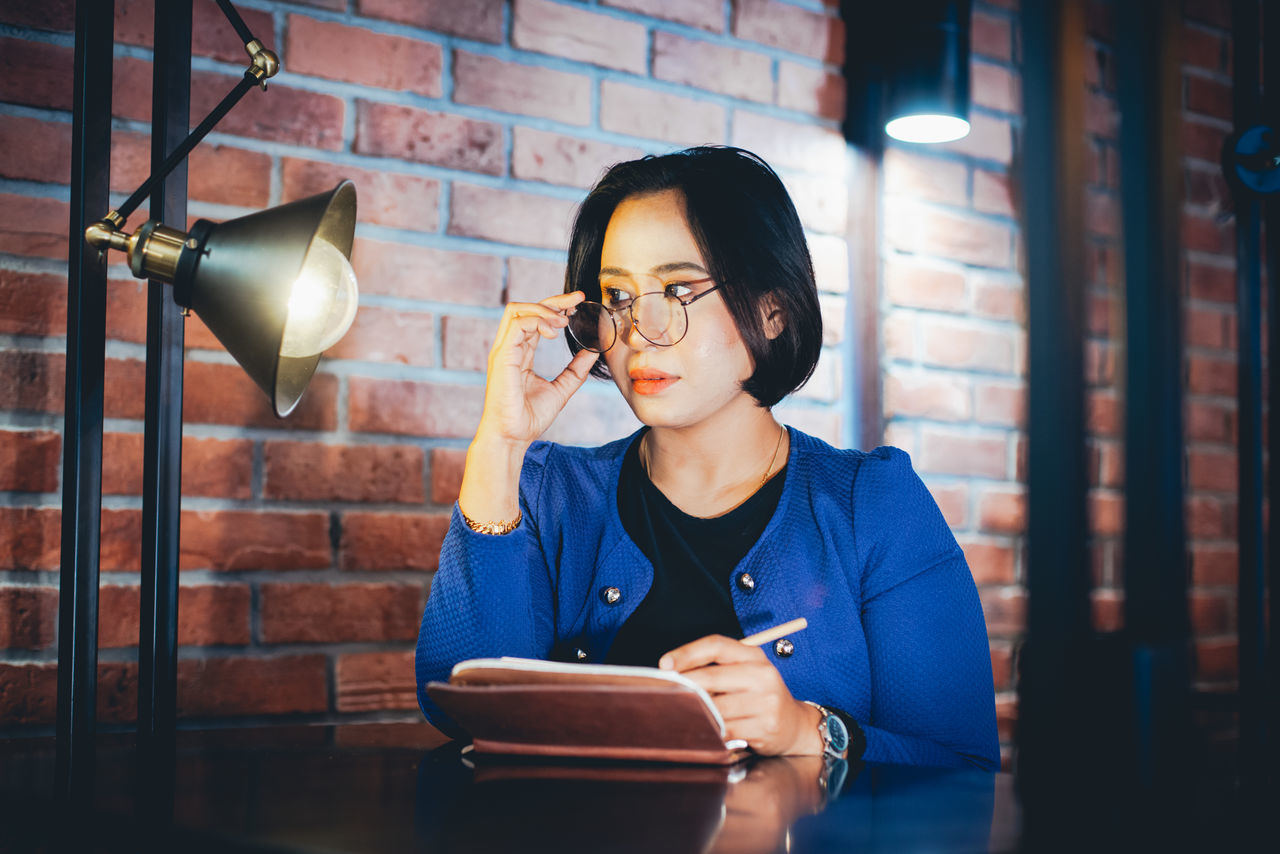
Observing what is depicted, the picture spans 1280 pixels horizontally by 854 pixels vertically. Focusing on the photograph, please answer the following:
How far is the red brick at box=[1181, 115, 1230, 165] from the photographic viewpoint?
1.88 m

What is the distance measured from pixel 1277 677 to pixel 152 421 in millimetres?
945

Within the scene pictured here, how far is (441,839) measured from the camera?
598 mm

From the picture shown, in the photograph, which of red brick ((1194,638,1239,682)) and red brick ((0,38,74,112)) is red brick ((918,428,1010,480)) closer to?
red brick ((1194,638,1239,682))

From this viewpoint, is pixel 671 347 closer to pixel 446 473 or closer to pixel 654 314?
pixel 654 314

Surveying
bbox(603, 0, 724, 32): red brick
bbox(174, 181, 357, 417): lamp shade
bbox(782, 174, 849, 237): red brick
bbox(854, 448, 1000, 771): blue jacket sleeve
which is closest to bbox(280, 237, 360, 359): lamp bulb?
bbox(174, 181, 357, 417): lamp shade

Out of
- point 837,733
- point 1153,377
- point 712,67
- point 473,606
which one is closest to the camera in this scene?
point 1153,377

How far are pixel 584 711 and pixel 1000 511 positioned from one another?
1.17m

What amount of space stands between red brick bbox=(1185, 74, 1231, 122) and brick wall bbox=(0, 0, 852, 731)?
41.7 inches

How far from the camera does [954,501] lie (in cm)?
168

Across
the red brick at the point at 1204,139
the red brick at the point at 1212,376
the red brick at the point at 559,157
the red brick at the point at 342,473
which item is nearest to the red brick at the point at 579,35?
the red brick at the point at 559,157

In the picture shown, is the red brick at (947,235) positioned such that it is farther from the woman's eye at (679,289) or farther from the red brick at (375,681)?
the red brick at (375,681)

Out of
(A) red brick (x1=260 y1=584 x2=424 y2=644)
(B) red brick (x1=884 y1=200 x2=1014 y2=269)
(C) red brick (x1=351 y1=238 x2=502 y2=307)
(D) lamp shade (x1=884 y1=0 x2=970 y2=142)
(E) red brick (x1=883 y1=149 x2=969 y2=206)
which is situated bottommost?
(A) red brick (x1=260 y1=584 x2=424 y2=644)

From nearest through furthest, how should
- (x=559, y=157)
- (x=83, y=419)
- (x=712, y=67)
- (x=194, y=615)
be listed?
(x=83, y=419)
(x=194, y=615)
(x=559, y=157)
(x=712, y=67)

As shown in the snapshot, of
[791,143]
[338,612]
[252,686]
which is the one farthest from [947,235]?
[252,686]
